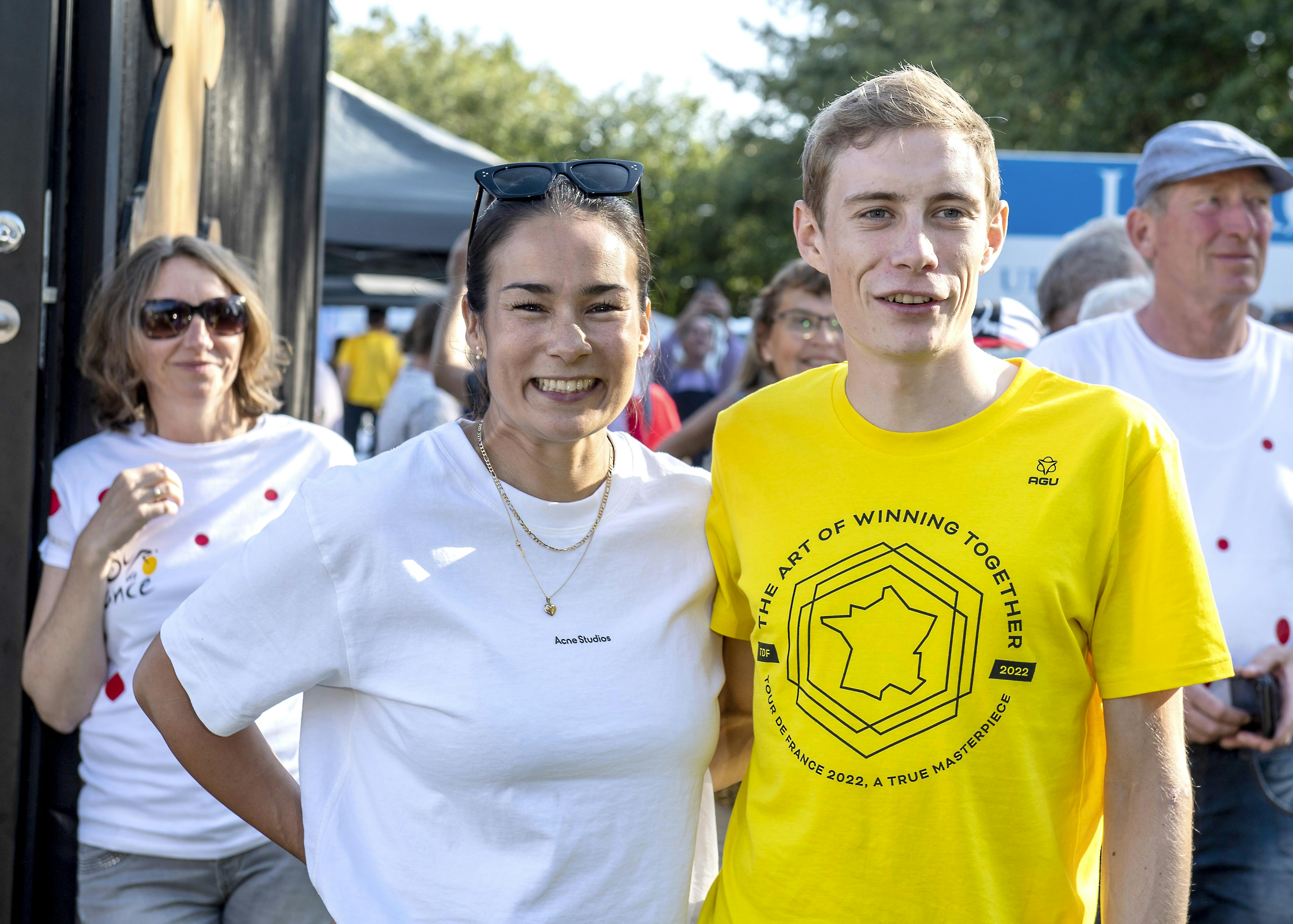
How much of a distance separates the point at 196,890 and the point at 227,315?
4.30ft

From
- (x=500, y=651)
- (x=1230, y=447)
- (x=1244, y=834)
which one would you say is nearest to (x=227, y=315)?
(x=500, y=651)

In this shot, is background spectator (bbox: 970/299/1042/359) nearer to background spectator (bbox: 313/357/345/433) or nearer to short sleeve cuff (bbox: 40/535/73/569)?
short sleeve cuff (bbox: 40/535/73/569)

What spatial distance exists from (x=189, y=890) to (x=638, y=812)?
1.17 m

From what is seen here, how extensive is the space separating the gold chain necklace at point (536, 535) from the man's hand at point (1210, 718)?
155 cm

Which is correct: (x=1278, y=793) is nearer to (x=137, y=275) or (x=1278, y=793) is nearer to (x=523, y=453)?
(x=523, y=453)

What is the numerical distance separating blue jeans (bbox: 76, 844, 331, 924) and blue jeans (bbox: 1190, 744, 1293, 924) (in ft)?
6.83

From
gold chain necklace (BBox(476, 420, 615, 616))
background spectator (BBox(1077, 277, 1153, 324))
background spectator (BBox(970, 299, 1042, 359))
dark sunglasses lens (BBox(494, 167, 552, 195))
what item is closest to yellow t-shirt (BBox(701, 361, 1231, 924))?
gold chain necklace (BBox(476, 420, 615, 616))

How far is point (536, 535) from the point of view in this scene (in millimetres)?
2041

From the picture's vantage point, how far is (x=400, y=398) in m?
5.40

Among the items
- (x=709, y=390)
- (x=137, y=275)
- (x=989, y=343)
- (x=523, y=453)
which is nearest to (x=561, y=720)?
(x=523, y=453)

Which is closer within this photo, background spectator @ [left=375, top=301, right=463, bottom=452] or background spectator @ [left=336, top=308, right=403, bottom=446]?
background spectator @ [left=375, top=301, right=463, bottom=452]

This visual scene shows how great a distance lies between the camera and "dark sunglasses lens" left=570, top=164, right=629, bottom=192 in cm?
A: 211

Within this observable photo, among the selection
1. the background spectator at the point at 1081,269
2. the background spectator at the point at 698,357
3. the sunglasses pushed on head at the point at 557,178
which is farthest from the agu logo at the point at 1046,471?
the background spectator at the point at 698,357

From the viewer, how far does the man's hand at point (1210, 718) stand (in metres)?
2.70
